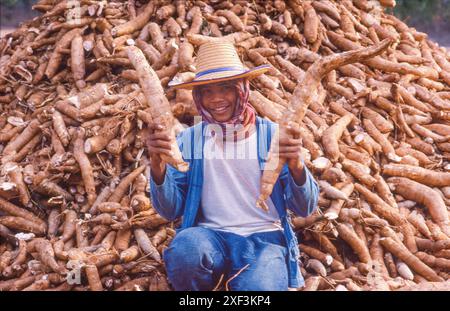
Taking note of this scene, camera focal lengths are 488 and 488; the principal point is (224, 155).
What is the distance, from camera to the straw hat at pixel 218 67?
77.3 inches

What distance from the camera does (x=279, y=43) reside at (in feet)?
12.6

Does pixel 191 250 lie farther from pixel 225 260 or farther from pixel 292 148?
pixel 292 148

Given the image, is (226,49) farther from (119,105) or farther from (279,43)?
(279,43)

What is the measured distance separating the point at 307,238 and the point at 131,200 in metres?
1.02

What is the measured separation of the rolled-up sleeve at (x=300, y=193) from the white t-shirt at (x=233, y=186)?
0.39 ft

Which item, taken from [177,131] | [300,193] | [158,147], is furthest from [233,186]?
[177,131]

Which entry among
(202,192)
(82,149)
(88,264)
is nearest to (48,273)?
(88,264)

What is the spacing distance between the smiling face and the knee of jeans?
0.48 metres

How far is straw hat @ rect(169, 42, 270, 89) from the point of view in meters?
1.96

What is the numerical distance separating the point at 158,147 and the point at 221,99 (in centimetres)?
36

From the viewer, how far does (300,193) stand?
191cm

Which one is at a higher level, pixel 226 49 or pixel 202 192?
pixel 226 49
